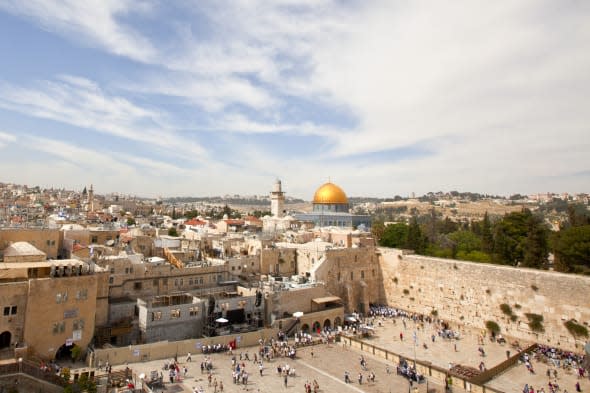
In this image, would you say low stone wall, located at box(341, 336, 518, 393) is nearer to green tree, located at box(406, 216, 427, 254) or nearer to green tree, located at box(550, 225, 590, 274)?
green tree, located at box(550, 225, 590, 274)

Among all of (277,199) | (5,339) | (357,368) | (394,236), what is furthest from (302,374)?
(277,199)

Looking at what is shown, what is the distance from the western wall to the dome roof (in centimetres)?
1367

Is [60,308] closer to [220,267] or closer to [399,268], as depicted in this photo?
[220,267]

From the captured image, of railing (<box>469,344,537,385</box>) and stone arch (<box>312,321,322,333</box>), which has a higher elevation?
stone arch (<box>312,321,322,333</box>)

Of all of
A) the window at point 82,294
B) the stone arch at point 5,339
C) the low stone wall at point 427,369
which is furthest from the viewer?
the window at point 82,294

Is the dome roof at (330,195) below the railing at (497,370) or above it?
above

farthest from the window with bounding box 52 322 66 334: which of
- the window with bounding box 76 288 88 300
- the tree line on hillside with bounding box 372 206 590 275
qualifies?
the tree line on hillside with bounding box 372 206 590 275

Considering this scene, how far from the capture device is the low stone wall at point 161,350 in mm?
18984

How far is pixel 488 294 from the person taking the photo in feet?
92.5

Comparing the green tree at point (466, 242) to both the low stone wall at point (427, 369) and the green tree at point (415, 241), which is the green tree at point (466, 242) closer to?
the green tree at point (415, 241)

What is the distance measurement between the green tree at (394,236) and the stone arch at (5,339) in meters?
36.3

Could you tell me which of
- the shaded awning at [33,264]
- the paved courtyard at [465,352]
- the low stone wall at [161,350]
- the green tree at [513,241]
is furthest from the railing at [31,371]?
the green tree at [513,241]

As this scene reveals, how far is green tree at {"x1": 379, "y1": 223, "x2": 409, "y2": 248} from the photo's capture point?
150 feet

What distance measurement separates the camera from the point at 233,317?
2488 cm
